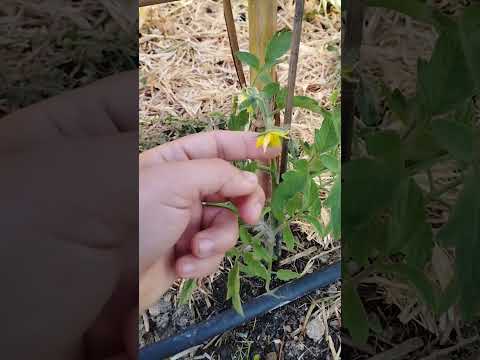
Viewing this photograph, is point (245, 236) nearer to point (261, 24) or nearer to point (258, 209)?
point (258, 209)

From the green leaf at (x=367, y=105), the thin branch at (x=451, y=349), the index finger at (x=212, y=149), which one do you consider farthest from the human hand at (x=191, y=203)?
the thin branch at (x=451, y=349)

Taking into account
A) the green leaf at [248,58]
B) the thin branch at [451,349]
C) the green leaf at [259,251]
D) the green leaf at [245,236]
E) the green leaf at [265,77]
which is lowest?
the thin branch at [451,349]

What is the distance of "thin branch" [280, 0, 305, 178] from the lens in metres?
0.36

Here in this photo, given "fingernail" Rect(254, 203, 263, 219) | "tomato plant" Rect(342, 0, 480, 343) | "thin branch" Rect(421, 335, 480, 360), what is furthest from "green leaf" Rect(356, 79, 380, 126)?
"thin branch" Rect(421, 335, 480, 360)

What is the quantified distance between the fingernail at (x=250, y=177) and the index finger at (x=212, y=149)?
0.03 feet

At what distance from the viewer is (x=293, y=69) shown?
378mm

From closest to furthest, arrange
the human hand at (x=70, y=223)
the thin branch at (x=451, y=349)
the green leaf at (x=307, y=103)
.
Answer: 1. the human hand at (x=70, y=223)
2. the green leaf at (x=307, y=103)
3. the thin branch at (x=451, y=349)

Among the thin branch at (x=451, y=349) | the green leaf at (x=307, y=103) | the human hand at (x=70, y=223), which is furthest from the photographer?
the thin branch at (x=451, y=349)

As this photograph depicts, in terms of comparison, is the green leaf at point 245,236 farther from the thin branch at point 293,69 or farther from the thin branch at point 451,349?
the thin branch at point 451,349

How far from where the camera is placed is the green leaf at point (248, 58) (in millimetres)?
376

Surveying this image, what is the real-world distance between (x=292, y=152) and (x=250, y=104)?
0.05 m

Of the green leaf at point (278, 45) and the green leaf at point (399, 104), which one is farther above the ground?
the green leaf at point (278, 45)

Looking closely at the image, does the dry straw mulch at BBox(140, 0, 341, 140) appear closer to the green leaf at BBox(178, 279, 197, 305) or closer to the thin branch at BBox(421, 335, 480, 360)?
the green leaf at BBox(178, 279, 197, 305)

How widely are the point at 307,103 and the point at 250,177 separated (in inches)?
2.7
